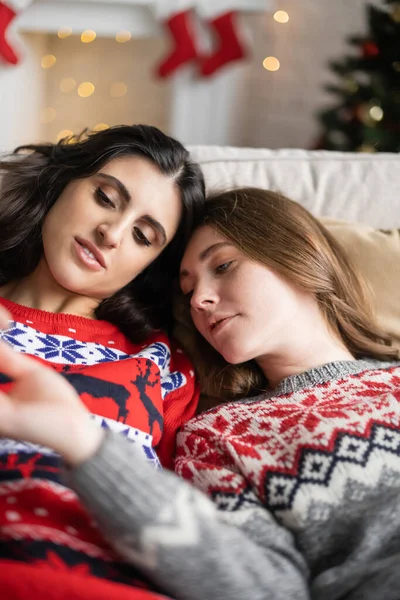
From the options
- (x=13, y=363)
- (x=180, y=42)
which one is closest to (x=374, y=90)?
(x=180, y=42)

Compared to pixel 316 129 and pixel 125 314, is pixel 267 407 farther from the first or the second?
pixel 316 129

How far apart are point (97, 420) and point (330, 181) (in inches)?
38.0

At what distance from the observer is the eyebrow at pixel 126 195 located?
4.25ft

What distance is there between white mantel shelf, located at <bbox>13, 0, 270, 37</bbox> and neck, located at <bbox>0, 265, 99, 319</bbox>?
221cm

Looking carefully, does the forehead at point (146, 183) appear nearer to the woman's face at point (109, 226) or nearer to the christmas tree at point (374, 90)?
the woman's face at point (109, 226)

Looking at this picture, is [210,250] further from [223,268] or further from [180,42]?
[180,42]

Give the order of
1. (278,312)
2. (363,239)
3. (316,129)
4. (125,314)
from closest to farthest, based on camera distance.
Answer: (278,312) < (125,314) < (363,239) < (316,129)

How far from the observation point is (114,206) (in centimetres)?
129

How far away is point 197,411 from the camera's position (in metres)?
1.43

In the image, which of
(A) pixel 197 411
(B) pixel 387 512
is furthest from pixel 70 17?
(B) pixel 387 512

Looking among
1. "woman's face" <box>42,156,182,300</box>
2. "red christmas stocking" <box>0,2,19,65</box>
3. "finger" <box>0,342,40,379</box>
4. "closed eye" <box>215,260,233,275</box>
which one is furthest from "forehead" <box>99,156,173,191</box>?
"red christmas stocking" <box>0,2,19,65</box>

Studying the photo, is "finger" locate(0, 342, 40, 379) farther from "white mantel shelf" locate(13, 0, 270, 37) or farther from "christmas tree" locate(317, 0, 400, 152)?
"white mantel shelf" locate(13, 0, 270, 37)

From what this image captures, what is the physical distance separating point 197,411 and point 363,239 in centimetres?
58

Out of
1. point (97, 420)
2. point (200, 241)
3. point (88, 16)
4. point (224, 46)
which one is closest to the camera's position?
point (97, 420)
